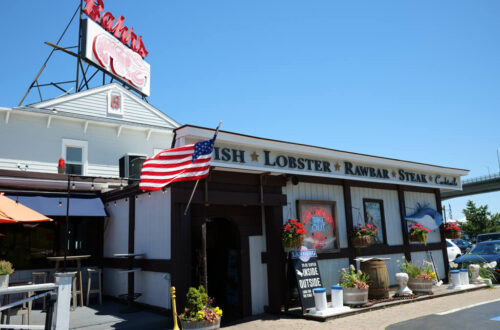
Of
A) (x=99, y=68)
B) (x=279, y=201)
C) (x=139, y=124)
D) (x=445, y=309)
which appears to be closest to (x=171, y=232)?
(x=279, y=201)

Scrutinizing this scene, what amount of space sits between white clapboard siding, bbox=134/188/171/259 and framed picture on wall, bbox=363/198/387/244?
669 cm

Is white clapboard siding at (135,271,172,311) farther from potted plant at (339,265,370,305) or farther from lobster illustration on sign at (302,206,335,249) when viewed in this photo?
potted plant at (339,265,370,305)

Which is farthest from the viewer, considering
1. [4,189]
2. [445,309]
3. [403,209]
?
[403,209]

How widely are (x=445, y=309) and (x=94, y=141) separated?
14107 mm

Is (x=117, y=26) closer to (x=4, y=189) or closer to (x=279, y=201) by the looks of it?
(x=4, y=189)

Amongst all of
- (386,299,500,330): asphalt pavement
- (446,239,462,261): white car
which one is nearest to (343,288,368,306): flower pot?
(386,299,500,330): asphalt pavement

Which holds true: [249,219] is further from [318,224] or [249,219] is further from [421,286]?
[421,286]

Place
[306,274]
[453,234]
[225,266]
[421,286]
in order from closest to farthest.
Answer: [306,274], [225,266], [421,286], [453,234]

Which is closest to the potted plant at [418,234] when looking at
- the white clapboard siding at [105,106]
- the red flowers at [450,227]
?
the red flowers at [450,227]

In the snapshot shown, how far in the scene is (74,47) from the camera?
733 inches

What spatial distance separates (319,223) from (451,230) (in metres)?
6.40

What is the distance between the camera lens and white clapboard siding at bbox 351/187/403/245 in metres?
12.2

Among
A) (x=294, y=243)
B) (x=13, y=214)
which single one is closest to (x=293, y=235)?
(x=294, y=243)

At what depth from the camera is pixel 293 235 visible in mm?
9555
